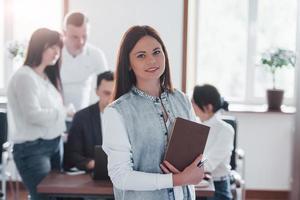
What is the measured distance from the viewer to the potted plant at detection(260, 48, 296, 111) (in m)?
4.53

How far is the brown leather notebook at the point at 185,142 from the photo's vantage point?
5.40 feet

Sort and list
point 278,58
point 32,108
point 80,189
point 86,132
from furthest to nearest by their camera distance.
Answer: point 278,58 < point 86,132 < point 32,108 < point 80,189

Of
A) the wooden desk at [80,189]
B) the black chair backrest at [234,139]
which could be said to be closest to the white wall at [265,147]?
the black chair backrest at [234,139]

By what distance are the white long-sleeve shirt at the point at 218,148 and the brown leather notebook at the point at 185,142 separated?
4.02 ft

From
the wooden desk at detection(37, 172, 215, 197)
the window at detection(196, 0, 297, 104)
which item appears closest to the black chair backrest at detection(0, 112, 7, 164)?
the wooden desk at detection(37, 172, 215, 197)

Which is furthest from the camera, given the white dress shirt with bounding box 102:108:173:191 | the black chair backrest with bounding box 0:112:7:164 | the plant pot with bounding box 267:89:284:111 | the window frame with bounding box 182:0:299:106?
the window frame with bounding box 182:0:299:106

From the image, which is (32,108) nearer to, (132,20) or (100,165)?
(100,165)

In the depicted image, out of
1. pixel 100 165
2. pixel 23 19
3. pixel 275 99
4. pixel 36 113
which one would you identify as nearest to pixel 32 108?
pixel 36 113

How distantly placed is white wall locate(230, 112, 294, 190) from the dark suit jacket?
190 cm

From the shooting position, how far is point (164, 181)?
1.63m

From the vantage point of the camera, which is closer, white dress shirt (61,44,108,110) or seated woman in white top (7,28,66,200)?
seated woman in white top (7,28,66,200)

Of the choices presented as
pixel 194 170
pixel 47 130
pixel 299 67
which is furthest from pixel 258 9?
pixel 299 67

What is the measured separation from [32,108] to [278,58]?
7.86 ft

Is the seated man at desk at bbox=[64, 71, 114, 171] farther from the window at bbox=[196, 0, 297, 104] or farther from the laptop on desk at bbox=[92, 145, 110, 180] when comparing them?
the window at bbox=[196, 0, 297, 104]
